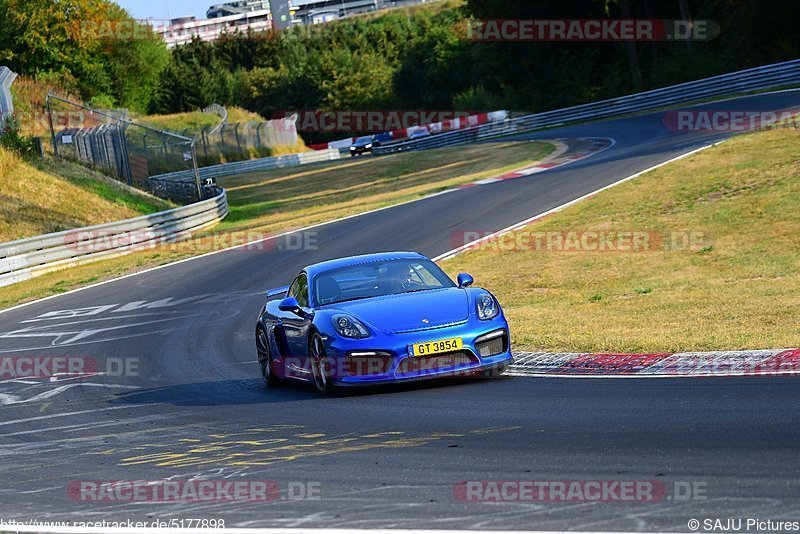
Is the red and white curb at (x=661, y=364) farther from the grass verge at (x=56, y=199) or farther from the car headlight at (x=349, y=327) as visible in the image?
the grass verge at (x=56, y=199)

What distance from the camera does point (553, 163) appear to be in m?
36.5

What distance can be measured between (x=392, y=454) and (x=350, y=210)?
26.4 m

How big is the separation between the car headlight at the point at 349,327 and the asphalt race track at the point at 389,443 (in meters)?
0.57

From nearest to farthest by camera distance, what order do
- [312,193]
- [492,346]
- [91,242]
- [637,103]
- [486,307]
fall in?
[492,346]
[486,307]
[91,242]
[312,193]
[637,103]

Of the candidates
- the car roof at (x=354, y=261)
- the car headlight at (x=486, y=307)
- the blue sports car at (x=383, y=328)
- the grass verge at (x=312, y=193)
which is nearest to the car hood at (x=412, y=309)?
the blue sports car at (x=383, y=328)

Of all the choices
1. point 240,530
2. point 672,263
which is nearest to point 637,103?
point 672,263

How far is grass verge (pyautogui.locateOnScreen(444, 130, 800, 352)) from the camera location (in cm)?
1202

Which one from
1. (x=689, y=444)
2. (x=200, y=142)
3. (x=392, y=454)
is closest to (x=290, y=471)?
(x=392, y=454)

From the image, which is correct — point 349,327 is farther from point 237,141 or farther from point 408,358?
point 237,141

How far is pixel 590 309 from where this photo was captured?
49.4 ft

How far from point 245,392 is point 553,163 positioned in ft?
86.0

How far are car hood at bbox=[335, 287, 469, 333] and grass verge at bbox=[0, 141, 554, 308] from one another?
14775 millimetres

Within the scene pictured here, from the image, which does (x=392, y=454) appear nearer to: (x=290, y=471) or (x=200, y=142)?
(x=290, y=471)

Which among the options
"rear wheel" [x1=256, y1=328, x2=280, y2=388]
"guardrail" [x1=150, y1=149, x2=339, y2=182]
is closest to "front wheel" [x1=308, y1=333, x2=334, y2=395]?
"rear wheel" [x1=256, y1=328, x2=280, y2=388]
